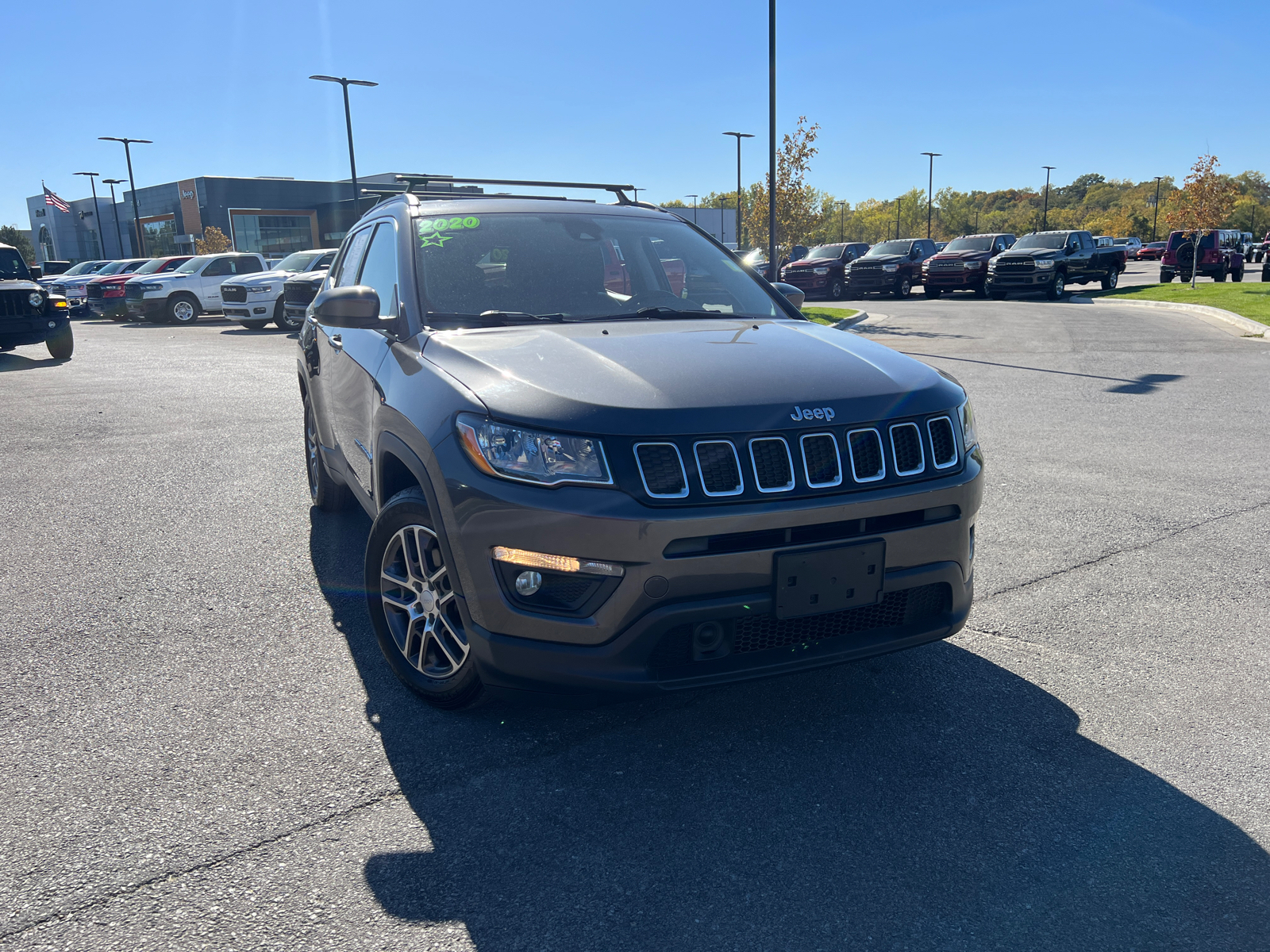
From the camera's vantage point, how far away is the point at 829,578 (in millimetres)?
2748

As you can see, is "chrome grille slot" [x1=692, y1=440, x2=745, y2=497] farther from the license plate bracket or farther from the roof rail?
the roof rail

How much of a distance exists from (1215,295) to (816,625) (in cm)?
2727

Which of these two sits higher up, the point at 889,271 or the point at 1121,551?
the point at 889,271

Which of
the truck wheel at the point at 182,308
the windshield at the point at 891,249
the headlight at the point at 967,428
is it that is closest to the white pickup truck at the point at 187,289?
the truck wheel at the point at 182,308

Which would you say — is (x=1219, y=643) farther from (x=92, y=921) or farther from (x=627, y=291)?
(x=92, y=921)

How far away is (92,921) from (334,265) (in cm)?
405

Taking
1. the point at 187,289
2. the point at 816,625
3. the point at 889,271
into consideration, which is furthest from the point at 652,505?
the point at 889,271

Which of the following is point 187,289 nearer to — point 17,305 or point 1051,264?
point 17,305

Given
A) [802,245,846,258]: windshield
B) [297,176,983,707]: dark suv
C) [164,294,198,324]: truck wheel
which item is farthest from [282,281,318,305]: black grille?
[802,245,846,258]: windshield

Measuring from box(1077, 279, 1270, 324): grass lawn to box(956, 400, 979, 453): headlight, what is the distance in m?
17.4

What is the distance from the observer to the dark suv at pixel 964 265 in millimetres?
30859

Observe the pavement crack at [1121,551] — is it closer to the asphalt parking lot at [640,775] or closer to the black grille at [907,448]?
the asphalt parking lot at [640,775]

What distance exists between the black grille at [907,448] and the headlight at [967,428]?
0.25m

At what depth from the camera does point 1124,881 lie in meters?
2.40
